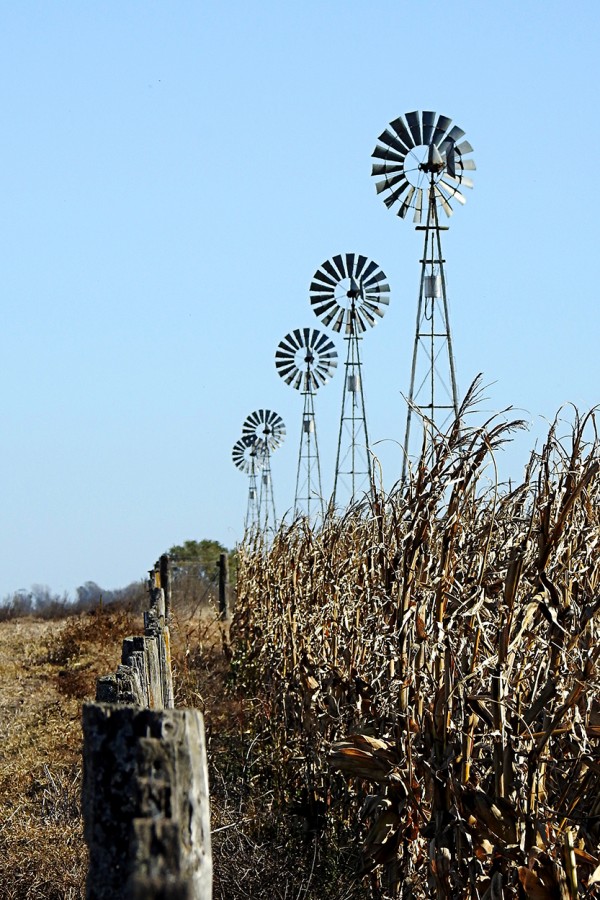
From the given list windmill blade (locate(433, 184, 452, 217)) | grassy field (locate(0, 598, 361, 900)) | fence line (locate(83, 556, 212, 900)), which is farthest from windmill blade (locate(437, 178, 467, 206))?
fence line (locate(83, 556, 212, 900))

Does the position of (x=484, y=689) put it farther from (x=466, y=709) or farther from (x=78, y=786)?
(x=78, y=786)

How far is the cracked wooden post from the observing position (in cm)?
219

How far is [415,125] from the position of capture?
1548 centimetres

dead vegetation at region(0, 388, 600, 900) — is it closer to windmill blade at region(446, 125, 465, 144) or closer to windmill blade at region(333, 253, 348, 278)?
windmill blade at region(446, 125, 465, 144)

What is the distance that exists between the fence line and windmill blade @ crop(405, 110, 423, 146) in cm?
1388

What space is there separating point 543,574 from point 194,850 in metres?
2.20

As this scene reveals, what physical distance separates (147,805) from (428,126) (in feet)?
46.5

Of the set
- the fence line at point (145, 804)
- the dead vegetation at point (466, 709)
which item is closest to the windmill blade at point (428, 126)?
the dead vegetation at point (466, 709)

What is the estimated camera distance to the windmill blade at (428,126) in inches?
604

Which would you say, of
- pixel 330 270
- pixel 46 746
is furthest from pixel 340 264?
pixel 46 746

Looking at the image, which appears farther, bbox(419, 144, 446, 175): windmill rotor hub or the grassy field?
bbox(419, 144, 446, 175): windmill rotor hub

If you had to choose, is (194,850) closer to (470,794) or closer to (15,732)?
(470,794)

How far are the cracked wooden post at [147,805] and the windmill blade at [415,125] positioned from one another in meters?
13.9

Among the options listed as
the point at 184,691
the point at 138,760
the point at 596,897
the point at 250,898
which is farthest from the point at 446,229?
the point at 138,760
